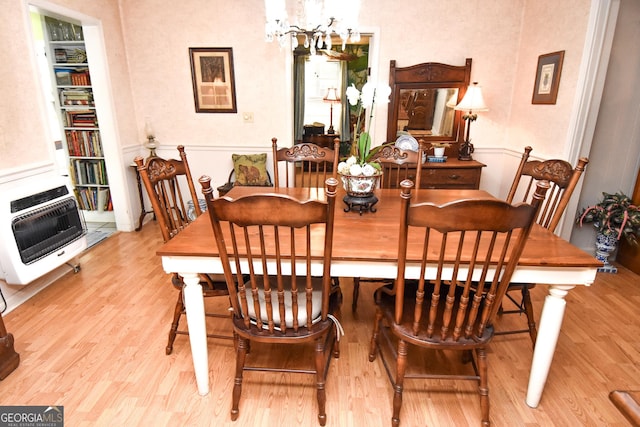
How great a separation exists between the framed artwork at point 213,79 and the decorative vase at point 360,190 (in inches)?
97.0

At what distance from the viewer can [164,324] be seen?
223 cm

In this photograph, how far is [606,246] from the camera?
286cm

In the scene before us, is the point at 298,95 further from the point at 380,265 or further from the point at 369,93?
the point at 380,265

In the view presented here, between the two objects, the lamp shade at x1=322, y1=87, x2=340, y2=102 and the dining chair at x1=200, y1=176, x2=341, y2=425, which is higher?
the lamp shade at x1=322, y1=87, x2=340, y2=102

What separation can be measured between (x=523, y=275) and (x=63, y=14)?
371cm

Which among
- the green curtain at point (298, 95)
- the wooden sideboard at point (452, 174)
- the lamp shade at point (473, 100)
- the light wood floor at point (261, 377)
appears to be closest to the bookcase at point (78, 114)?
the light wood floor at point (261, 377)

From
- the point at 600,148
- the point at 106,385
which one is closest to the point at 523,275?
the point at 106,385

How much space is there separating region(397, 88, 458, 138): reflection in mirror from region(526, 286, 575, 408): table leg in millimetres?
2644

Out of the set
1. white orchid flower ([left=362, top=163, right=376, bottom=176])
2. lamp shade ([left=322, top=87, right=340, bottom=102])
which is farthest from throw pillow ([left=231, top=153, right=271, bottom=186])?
lamp shade ([left=322, top=87, right=340, bottom=102])

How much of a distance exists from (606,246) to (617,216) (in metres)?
0.25

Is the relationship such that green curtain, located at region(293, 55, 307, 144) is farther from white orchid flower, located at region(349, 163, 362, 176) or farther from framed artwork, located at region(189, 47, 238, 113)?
white orchid flower, located at region(349, 163, 362, 176)

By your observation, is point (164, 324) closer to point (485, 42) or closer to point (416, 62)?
point (416, 62)

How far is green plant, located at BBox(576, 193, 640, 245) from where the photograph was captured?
8.91 feet

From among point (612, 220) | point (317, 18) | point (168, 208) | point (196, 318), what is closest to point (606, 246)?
point (612, 220)
